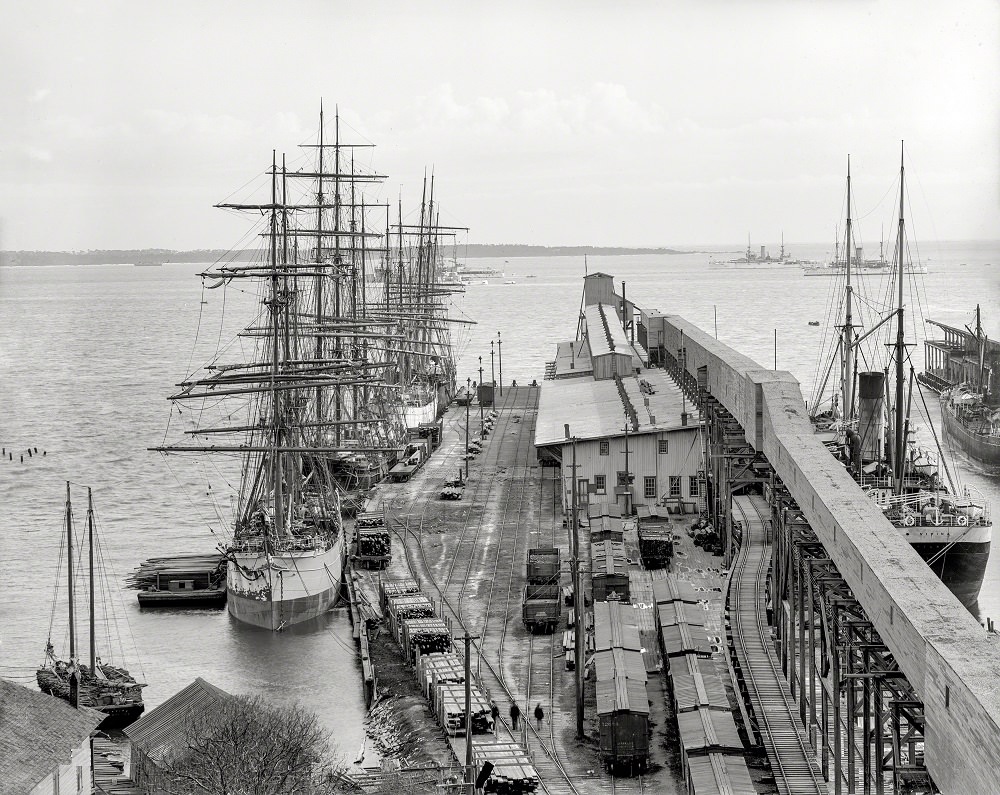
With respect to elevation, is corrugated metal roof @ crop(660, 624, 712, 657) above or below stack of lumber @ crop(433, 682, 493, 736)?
above

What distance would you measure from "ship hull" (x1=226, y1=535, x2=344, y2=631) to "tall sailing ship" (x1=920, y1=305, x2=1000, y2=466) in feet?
167

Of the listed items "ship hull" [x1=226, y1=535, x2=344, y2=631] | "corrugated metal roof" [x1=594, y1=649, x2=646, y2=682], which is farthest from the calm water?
"corrugated metal roof" [x1=594, y1=649, x2=646, y2=682]

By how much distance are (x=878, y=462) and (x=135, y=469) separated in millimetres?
51607

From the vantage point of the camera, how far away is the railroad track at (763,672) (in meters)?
31.9

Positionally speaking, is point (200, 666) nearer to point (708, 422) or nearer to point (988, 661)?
point (708, 422)

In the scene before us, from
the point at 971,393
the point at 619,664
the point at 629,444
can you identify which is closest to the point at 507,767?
the point at 619,664

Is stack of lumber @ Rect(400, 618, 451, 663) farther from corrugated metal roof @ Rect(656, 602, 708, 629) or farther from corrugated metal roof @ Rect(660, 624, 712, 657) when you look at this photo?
corrugated metal roof @ Rect(660, 624, 712, 657)

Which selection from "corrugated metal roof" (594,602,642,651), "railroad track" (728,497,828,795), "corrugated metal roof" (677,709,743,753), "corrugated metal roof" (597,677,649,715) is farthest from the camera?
"corrugated metal roof" (594,602,642,651)

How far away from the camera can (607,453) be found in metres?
64.8

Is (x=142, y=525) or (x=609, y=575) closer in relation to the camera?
(x=609, y=575)

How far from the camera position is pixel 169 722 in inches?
1377

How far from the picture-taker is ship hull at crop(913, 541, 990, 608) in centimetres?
5078

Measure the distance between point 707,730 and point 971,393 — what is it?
8123 centimetres

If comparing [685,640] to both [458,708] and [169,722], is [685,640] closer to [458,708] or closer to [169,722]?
[458,708]
